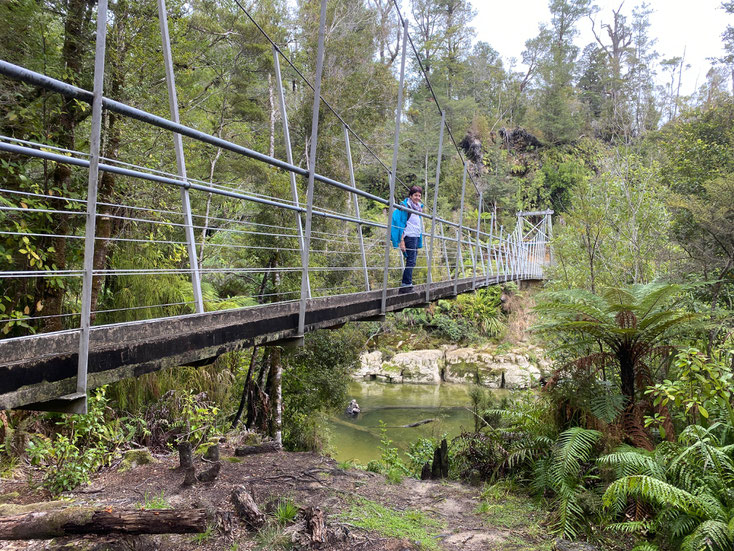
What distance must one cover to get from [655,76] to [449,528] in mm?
23701

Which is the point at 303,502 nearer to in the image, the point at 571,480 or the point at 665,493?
the point at 571,480

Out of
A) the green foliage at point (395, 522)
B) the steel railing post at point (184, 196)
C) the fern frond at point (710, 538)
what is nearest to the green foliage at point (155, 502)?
the green foliage at point (395, 522)

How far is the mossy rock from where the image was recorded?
→ 3.65 metres

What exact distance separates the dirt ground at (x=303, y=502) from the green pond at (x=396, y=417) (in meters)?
2.04

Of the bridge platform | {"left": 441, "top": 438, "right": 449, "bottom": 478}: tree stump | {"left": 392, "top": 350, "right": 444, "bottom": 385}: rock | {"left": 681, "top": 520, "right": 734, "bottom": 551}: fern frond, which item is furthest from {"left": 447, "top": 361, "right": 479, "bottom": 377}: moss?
the bridge platform

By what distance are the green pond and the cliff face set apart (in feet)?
1.01

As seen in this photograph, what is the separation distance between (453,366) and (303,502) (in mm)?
7747

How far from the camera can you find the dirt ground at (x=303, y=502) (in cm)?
261

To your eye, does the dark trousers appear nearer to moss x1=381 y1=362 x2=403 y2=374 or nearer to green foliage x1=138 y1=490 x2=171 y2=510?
green foliage x1=138 y1=490 x2=171 y2=510

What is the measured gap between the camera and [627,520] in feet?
9.94

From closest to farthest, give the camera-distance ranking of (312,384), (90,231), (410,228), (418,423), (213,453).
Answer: (90,231) < (213,453) < (410,228) < (312,384) < (418,423)

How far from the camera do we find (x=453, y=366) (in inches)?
416

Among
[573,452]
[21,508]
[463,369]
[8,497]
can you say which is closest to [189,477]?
[8,497]

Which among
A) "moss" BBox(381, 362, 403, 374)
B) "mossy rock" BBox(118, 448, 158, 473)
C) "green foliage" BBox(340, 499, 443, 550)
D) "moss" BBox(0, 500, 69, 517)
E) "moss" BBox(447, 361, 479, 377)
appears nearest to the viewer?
"moss" BBox(0, 500, 69, 517)
